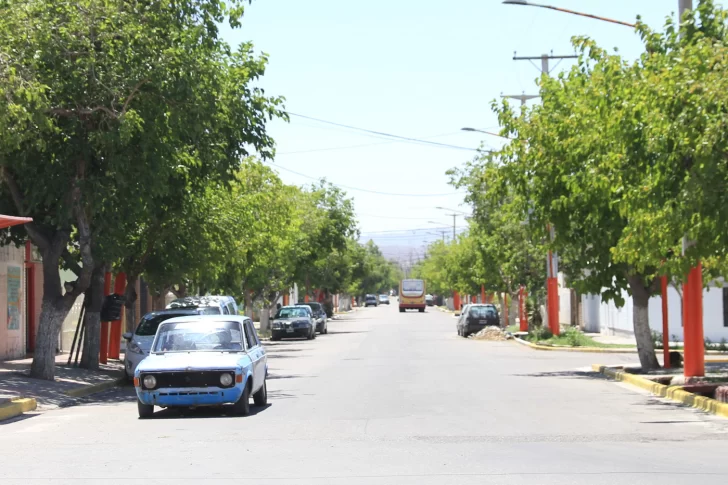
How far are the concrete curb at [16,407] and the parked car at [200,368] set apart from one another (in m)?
A: 2.45

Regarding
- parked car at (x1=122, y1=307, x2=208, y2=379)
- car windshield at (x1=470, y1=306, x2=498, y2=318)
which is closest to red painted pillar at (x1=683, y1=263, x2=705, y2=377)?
parked car at (x1=122, y1=307, x2=208, y2=379)

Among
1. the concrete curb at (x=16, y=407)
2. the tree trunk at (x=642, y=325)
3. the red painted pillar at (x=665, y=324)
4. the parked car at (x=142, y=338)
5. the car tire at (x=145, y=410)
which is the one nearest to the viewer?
the car tire at (x=145, y=410)

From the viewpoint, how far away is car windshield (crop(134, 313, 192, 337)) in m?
24.8

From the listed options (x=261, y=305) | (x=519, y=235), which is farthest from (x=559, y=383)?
(x=261, y=305)

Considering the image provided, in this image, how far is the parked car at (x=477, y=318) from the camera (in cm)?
5172

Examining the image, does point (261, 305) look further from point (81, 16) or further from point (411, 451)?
point (411, 451)

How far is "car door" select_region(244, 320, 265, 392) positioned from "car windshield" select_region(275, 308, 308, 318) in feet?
112

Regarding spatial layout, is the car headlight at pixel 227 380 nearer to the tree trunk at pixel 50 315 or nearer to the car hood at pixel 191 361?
the car hood at pixel 191 361

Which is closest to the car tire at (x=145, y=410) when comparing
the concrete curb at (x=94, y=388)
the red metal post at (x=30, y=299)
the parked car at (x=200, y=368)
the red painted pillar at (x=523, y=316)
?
the parked car at (x=200, y=368)

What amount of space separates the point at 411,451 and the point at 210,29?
1396 centimetres

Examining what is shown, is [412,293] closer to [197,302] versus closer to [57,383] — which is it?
[197,302]

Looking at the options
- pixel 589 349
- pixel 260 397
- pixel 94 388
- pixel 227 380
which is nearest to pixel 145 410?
pixel 227 380

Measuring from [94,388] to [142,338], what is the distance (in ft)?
5.50

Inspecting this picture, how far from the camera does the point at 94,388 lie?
917 inches
